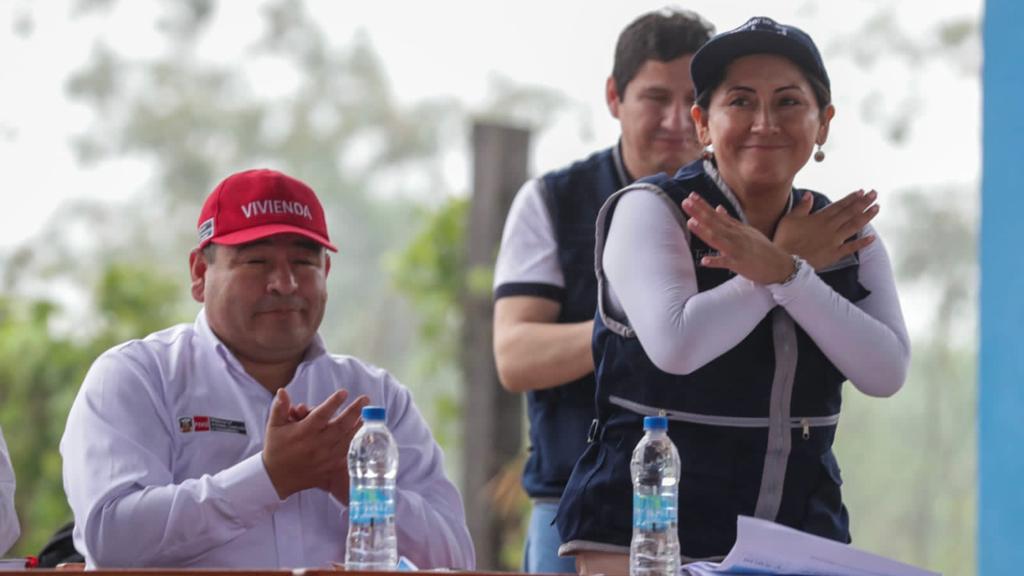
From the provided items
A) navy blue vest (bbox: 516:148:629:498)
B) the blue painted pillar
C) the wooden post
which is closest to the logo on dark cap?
navy blue vest (bbox: 516:148:629:498)

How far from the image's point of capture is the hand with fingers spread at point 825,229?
2.05m

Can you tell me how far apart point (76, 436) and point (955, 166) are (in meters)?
6.51

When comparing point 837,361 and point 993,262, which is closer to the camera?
point 837,361

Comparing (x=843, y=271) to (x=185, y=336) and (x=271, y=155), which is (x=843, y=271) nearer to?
(x=185, y=336)

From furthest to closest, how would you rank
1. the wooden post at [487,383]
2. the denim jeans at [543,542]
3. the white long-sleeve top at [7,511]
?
1. the wooden post at [487,383]
2. the denim jeans at [543,542]
3. the white long-sleeve top at [7,511]

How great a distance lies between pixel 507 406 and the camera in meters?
5.88

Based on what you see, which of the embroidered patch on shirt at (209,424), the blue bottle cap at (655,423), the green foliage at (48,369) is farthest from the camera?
the green foliage at (48,369)

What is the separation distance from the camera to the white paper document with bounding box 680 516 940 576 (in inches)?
68.2

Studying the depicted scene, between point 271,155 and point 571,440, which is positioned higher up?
Answer: point 271,155

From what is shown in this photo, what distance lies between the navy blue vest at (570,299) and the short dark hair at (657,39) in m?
0.19

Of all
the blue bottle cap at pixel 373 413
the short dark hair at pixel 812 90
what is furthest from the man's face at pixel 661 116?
the blue bottle cap at pixel 373 413

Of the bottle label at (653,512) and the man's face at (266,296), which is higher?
the man's face at (266,296)

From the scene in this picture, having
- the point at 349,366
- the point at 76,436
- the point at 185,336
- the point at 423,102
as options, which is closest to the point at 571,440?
the point at 349,366

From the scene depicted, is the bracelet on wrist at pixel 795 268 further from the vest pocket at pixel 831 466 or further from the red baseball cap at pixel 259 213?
the red baseball cap at pixel 259 213
